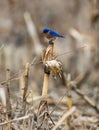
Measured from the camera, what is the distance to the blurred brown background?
5398 mm

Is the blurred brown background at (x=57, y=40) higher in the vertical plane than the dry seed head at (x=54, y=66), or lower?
higher

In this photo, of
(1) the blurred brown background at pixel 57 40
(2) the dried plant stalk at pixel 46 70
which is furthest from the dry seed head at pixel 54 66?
(1) the blurred brown background at pixel 57 40

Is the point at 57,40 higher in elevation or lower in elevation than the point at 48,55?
higher

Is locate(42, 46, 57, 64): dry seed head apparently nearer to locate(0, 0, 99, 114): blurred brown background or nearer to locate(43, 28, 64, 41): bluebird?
locate(43, 28, 64, 41): bluebird

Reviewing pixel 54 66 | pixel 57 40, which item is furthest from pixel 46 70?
pixel 57 40

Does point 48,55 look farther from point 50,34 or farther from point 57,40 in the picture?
point 57,40

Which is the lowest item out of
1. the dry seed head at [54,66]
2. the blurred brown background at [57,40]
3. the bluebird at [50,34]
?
the dry seed head at [54,66]

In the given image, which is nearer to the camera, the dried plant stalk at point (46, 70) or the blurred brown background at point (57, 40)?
the dried plant stalk at point (46, 70)

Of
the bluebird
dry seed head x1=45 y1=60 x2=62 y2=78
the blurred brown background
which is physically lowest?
dry seed head x1=45 y1=60 x2=62 y2=78

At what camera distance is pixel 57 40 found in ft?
23.3

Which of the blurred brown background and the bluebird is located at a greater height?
the blurred brown background

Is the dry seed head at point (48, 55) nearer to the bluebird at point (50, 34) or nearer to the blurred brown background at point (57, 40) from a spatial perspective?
the bluebird at point (50, 34)

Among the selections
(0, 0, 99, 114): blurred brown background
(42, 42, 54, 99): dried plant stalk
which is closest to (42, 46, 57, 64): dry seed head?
(42, 42, 54, 99): dried plant stalk

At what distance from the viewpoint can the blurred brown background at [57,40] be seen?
213 inches
